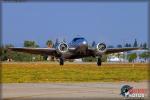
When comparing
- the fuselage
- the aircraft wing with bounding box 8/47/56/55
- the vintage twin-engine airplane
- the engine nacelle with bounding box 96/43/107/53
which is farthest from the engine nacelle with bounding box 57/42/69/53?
the engine nacelle with bounding box 96/43/107/53

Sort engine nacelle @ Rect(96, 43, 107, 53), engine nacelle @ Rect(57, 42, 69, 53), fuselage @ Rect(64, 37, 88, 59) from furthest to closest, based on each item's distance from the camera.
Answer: engine nacelle @ Rect(96, 43, 107, 53) < engine nacelle @ Rect(57, 42, 69, 53) < fuselage @ Rect(64, 37, 88, 59)

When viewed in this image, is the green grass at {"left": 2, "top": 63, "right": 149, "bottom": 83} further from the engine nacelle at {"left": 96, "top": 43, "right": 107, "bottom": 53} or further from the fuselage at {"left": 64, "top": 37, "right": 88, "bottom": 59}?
the engine nacelle at {"left": 96, "top": 43, "right": 107, "bottom": 53}

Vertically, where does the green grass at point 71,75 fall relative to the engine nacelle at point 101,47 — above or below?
below

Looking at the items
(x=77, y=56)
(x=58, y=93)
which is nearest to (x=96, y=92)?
(x=58, y=93)

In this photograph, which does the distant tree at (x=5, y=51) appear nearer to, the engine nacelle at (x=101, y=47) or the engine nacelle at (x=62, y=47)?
the engine nacelle at (x=62, y=47)

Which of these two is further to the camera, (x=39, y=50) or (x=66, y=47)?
(x=39, y=50)

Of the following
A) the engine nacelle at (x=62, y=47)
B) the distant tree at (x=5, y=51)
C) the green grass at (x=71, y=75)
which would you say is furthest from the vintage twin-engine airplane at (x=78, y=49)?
the green grass at (x=71, y=75)

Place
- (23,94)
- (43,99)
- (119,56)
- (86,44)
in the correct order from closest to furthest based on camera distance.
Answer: (43,99) < (23,94) < (86,44) < (119,56)

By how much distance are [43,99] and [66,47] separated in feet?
134

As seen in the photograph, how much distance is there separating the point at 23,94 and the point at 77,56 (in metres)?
42.4

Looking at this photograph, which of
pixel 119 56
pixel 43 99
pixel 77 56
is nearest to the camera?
pixel 43 99

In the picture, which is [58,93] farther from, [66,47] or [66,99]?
[66,47]

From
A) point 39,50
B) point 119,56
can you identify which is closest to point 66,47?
point 39,50

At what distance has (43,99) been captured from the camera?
51.0 feet
